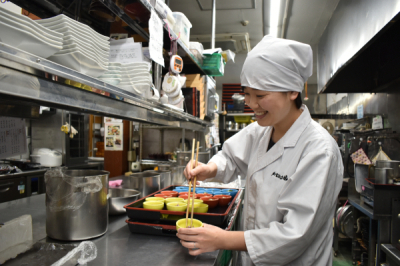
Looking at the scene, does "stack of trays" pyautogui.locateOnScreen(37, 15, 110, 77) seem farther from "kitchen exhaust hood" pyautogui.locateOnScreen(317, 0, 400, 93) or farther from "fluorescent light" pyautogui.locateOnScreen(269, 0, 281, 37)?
"fluorescent light" pyautogui.locateOnScreen(269, 0, 281, 37)

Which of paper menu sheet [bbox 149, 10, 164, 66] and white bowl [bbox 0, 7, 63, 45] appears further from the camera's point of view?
paper menu sheet [bbox 149, 10, 164, 66]

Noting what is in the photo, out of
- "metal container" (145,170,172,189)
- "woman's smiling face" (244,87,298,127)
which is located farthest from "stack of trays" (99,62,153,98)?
"metal container" (145,170,172,189)

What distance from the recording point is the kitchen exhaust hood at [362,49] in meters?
1.92

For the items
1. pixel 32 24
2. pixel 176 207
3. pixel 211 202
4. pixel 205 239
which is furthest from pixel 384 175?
pixel 32 24

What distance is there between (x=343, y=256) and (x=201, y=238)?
3729mm

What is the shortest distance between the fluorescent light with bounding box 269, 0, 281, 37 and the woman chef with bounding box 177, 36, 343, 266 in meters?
2.96

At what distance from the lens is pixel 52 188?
3.61 ft

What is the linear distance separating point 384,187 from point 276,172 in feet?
5.72

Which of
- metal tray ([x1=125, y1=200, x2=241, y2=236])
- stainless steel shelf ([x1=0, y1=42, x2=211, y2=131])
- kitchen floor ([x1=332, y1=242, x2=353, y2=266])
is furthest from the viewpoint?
kitchen floor ([x1=332, y1=242, x2=353, y2=266])

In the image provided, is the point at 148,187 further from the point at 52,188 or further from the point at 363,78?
the point at 363,78

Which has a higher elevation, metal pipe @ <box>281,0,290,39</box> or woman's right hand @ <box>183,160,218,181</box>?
metal pipe @ <box>281,0,290,39</box>

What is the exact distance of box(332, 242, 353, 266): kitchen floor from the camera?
352cm

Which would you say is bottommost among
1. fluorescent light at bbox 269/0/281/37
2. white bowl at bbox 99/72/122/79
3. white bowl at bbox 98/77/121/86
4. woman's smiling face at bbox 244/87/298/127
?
woman's smiling face at bbox 244/87/298/127

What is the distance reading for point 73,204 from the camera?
1095 mm
